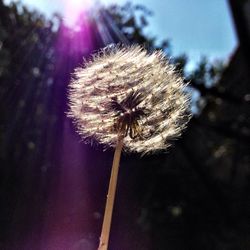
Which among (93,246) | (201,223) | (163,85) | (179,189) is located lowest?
(93,246)

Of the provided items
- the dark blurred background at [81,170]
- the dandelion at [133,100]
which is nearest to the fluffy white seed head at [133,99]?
the dandelion at [133,100]

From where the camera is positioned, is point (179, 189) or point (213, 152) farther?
point (213, 152)

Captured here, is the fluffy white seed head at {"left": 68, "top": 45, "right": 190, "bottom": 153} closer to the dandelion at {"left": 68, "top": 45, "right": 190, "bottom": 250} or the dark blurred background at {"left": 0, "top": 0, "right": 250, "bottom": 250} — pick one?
the dandelion at {"left": 68, "top": 45, "right": 190, "bottom": 250}

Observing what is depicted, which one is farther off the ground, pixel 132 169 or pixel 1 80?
pixel 1 80

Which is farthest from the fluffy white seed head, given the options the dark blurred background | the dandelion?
the dark blurred background

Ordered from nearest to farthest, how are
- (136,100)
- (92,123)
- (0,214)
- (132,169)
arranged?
(136,100)
(92,123)
(0,214)
(132,169)

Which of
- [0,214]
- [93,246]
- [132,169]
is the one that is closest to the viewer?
[93,246]

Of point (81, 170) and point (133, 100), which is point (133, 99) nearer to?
point (133, 100)

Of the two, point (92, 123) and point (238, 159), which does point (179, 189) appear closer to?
point (238, 159)

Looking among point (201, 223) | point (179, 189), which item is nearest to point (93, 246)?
point (201, 223)
